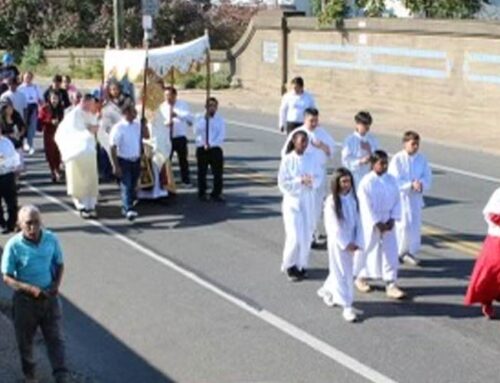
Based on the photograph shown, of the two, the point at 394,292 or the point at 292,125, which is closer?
the point at 394,292

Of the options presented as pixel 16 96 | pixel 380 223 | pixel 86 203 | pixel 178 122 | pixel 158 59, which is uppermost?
pixel 158 59

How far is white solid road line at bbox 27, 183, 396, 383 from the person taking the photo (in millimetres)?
8594

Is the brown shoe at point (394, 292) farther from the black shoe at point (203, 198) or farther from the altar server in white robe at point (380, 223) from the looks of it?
the black shoe at point (203, 198)

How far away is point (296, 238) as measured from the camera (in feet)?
37.2

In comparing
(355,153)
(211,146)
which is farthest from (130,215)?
(355,153)

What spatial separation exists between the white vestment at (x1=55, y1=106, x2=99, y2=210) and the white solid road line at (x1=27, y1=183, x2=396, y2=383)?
1.32m

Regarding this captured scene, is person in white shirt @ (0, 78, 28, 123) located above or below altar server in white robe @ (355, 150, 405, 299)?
above

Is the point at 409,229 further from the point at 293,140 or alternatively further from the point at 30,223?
the point at 30,223

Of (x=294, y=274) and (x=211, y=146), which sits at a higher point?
(x=211, y=146)

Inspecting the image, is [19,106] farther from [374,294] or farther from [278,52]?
[278,52]

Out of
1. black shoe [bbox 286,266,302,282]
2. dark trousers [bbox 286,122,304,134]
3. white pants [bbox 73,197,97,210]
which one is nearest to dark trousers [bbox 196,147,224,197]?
white pants [bbox 73,197,97,210]

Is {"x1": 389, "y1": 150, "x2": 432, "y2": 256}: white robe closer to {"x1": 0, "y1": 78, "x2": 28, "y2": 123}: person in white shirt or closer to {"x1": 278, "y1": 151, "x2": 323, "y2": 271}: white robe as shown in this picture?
{"x1": 278, "y1": 151, "x2": 323, "y2": 271}: white robe

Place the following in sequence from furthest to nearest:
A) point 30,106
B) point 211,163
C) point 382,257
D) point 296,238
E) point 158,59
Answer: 1. point 30,106
2. point 158,59
3. point 211,163
4. point 296,238
5. point 382,257

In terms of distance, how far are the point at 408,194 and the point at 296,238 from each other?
164 cm
